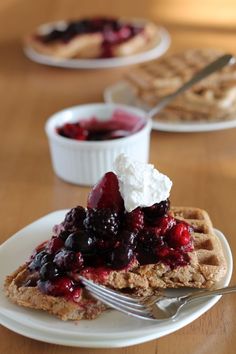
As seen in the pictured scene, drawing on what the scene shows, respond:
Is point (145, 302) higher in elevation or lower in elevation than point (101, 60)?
higher

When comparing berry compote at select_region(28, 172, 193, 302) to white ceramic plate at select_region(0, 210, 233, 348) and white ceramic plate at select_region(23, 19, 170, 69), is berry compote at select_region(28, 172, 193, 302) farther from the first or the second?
white ceramic plate at select_region(23, 19, 170, 69)

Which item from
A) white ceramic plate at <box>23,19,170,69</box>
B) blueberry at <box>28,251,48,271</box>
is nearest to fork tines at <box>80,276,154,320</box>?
blueberry at <box>28,251,48,271</box>

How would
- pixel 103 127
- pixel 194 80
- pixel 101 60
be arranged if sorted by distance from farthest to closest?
pixel 101 60 → pixel 194 80 → pixel 103 127

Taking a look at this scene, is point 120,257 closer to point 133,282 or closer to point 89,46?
point 133,282

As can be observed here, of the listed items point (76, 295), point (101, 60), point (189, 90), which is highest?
point (76, 295)

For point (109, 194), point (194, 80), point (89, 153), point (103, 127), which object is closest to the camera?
point (109, 194)

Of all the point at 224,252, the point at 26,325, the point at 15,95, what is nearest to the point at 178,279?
the point at 224,252

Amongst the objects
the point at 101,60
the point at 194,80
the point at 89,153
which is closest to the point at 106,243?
the point at 89,153

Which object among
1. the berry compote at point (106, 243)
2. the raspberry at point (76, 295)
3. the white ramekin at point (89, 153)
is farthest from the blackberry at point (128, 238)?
the white ramekin at point (89, 153)
